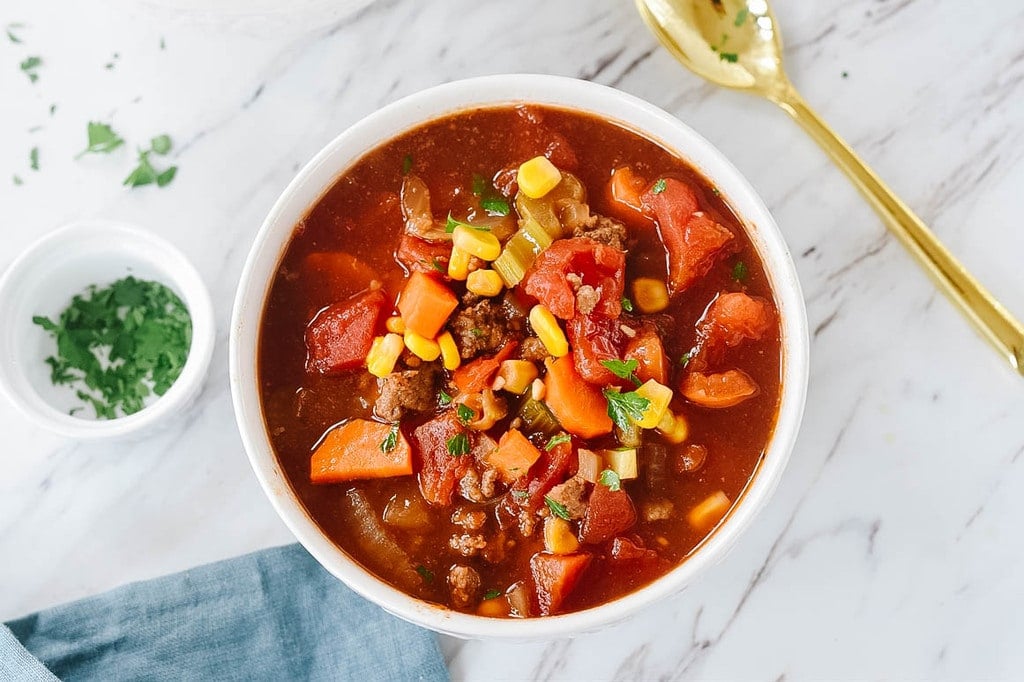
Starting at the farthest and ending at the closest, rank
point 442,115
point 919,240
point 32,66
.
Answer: point 32,66 < point 919,240 < point 442,115

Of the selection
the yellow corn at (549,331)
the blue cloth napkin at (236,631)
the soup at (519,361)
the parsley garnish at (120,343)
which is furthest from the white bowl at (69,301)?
the yellow corn at (549,331)

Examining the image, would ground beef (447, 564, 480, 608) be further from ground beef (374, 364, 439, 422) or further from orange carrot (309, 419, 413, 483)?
ground beef (374, 364, 439, 422)

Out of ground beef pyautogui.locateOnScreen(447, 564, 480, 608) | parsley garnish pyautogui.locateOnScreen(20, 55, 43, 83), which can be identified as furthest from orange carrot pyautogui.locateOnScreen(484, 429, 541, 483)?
parsley garnish pyautogui.locateOnScreen(20, 55, 43, 83)

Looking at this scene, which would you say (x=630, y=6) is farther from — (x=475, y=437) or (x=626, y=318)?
(x=475, y=437)

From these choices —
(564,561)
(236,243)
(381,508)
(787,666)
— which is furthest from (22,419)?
(787,666)

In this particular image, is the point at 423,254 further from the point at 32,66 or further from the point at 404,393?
the point at 32,66

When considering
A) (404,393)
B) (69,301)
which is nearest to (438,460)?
(404,393)

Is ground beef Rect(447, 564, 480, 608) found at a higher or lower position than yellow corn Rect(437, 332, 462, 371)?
lower
